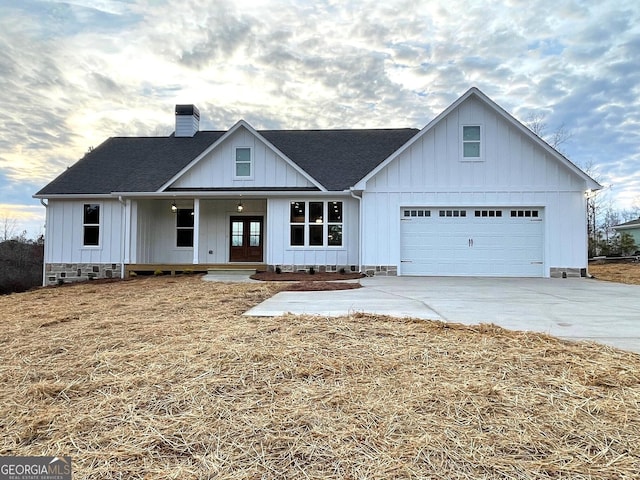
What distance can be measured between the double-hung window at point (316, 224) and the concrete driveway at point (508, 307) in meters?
4.29

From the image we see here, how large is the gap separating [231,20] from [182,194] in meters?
6.21

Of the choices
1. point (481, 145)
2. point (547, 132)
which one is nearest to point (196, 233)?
point (481, 145)

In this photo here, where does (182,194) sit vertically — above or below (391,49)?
below

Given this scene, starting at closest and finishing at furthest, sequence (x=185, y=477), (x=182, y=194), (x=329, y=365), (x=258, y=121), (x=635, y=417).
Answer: (x=185, y=477) → (x=635, y=417) → (x=329, y=365) → (x=182, y=194) → (x=258, y=121)

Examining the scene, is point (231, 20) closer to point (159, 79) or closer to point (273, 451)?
point (159, 79)

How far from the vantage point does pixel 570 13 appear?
12195 millimetres

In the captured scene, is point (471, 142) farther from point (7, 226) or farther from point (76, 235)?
point (7, 226)

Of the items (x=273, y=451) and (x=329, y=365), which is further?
(x=329, y=365)

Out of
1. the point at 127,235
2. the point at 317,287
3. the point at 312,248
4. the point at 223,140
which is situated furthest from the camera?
the point at 127,235

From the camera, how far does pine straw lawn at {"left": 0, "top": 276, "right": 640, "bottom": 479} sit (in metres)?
1.91

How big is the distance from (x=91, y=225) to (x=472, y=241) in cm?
1358

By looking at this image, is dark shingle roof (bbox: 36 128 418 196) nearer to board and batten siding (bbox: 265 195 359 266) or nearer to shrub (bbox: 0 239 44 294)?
board and batten siding (bbox: 265 195 359 266)

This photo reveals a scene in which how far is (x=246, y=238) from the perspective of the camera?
583 inches

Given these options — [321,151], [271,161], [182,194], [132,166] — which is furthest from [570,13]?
[132,166]
